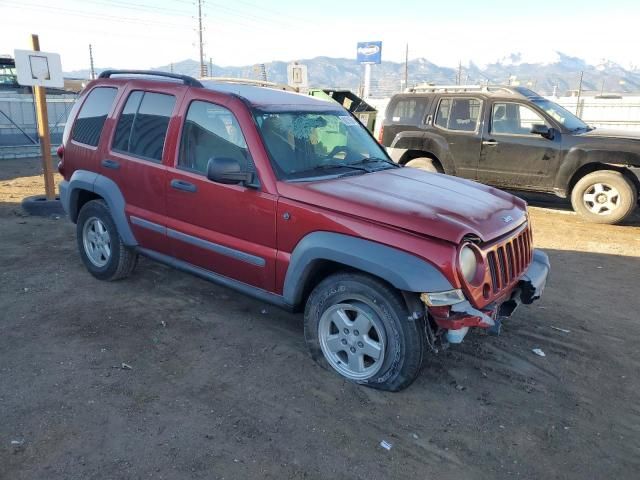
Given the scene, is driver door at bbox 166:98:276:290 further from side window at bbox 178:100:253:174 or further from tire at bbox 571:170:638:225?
tire at bbox 571:170:638:225

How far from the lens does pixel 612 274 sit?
589 cm

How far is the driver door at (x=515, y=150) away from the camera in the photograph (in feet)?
27.5

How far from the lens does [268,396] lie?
3.37 metres

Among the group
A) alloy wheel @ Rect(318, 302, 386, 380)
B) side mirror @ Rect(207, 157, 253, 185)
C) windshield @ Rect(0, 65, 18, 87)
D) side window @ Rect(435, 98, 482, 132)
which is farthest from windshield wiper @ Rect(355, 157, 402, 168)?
windshield @ Rect(0, 65, 18, 87)

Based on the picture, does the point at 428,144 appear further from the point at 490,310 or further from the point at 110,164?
the point at 490,310

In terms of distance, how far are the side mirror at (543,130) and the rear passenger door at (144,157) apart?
5.97 meters

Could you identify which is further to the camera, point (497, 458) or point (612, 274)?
point (612, 274)

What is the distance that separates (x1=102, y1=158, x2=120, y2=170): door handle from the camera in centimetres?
463

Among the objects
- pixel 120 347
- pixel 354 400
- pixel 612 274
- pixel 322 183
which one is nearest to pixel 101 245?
pixel 120 347

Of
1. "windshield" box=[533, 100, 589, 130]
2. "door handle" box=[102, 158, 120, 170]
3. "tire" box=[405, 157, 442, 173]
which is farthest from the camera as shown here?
"tire" box=[405, 157, 442, 173]

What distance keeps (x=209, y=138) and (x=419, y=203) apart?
1692mm

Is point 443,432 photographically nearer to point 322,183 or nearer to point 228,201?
point 322,183

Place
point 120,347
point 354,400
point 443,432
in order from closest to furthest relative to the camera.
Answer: point 443,432
point 354,400
point 120,347

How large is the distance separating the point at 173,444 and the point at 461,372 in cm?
200
